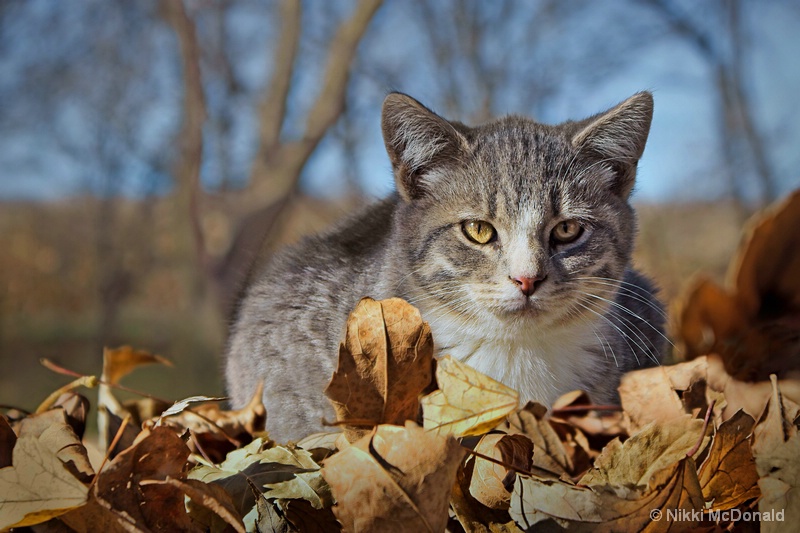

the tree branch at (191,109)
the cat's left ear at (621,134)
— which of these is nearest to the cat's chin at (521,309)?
the cat's left ear at (621,134)

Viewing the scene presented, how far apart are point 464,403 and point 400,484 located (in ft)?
0.37

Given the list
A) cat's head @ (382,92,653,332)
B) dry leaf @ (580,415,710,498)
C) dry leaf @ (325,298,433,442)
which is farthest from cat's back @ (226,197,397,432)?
dry leaf @ (580,415,710,498)

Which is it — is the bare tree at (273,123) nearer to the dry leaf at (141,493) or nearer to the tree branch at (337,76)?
the tree branch at (337,76)

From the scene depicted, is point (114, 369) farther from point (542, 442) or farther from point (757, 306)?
point (757, 306)

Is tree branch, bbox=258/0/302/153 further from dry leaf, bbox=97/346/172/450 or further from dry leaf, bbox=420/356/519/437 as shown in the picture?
dry leaf, bbox=420/356/519/437

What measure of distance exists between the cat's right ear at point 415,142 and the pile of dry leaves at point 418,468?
61 cm

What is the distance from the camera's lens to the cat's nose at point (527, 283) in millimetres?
1116

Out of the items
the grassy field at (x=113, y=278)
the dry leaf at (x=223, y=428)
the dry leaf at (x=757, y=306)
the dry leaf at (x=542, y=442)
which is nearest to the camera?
Answer: the dry leaf at (x=542, y=442)

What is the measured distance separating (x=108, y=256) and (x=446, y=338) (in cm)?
587

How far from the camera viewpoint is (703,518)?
67 centimetres

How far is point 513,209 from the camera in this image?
1.21m

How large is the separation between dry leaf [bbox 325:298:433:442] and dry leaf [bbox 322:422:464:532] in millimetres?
109

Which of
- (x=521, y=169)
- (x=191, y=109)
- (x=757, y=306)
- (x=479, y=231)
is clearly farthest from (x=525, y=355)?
(x=191, y=109)

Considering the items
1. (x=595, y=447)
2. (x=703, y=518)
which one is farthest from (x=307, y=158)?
(x=703, y=518)
